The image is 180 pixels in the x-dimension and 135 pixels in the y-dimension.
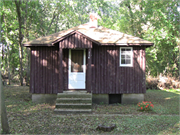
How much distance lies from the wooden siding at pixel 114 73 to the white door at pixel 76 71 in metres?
0.62

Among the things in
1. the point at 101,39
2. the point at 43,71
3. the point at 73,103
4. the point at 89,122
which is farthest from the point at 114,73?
the point at 43,71

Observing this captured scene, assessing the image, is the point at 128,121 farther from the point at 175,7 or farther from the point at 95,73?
the point at 175,7

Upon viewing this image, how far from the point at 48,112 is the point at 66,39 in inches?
158

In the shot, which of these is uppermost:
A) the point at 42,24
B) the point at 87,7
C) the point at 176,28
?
the point at 87,7

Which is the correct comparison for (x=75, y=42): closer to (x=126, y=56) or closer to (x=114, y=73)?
(x=114, y=73)

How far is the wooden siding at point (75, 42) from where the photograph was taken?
917 cm

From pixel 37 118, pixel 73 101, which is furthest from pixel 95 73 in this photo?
pixel 37 118

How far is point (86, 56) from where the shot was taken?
1017 cm

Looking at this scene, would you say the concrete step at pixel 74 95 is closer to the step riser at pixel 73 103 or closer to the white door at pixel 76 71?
the step riser at pixel 73 103

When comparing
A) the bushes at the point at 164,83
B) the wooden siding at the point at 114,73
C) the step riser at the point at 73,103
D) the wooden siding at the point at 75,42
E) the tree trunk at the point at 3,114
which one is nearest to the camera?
the tree trunk at the point at 3,114

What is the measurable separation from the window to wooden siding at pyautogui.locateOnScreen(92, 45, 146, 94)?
0.24 m

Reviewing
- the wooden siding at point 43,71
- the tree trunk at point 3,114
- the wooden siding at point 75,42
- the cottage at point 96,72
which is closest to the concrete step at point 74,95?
the cottage at point 96,72

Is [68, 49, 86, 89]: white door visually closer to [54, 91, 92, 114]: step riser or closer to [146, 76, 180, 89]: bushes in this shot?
[54, 91, 92, 114]: step riser

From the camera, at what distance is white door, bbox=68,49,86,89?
10.1 metres
